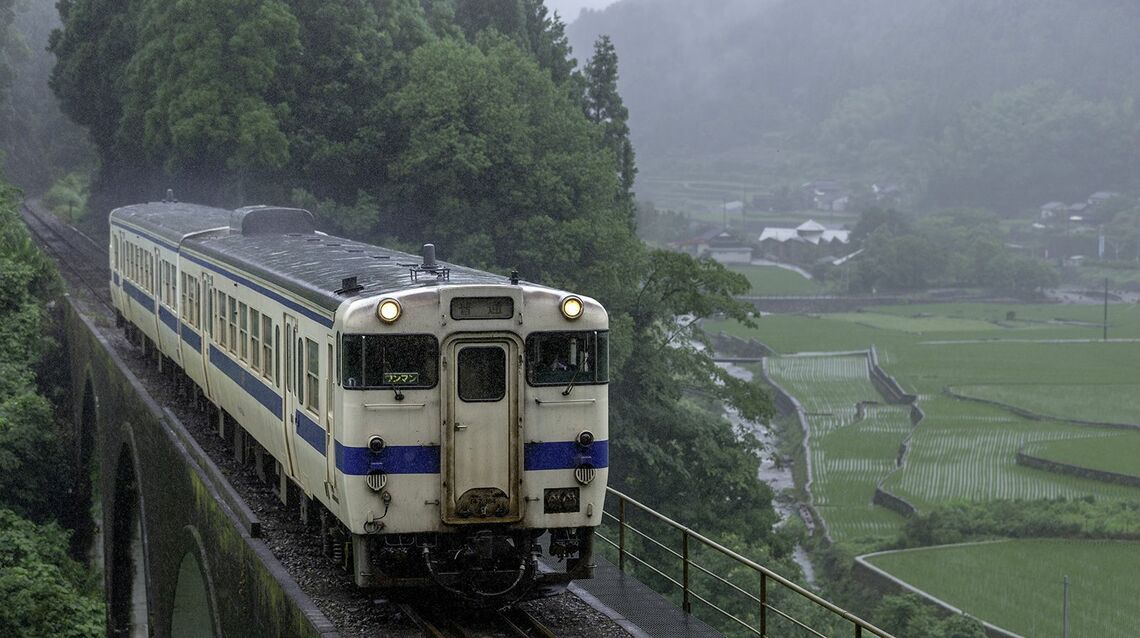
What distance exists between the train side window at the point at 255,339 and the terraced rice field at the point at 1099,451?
45641mm

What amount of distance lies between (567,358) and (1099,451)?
51004 millimetres

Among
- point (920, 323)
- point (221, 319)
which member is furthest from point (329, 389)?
point (920, 323)

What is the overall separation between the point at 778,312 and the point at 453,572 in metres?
99.6

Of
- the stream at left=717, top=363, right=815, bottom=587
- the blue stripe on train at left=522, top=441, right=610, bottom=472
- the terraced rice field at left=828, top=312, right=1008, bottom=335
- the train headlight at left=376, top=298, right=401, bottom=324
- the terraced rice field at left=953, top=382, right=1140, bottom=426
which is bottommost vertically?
the stream at left=717, top=363, right=815, bottom=587

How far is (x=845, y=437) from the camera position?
62.4 metres

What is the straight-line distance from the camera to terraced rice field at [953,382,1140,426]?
2594 inches

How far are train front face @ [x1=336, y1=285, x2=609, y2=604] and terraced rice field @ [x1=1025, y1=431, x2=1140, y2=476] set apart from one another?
4719 centimetres

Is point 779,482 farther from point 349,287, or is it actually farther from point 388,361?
point 388,361

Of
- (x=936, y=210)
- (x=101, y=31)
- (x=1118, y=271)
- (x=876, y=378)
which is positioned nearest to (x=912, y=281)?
(x=1118, y=271)

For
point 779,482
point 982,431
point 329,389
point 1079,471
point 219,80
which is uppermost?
point 219,80

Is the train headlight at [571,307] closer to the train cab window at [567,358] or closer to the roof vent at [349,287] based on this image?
the train cab window at [567,358]

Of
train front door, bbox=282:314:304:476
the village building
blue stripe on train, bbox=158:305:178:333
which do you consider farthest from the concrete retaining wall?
the village building

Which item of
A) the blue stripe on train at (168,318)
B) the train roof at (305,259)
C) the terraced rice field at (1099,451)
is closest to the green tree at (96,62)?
the train roof at (305,259)

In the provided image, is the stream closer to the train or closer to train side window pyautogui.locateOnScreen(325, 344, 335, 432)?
the train
